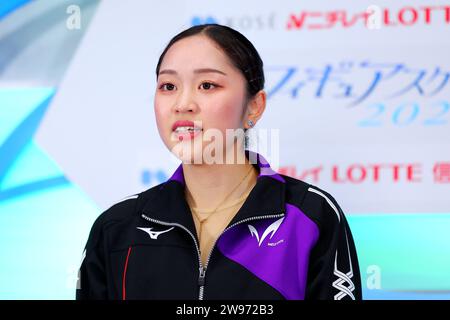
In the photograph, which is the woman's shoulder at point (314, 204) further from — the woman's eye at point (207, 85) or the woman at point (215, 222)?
the woman's eye at point (207, 85)

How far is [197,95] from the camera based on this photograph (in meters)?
1.17

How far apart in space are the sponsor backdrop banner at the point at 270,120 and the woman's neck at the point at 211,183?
481mm

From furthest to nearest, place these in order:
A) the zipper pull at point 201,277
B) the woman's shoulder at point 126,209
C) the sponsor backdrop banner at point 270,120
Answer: the sponsor backdrop banner at point 270,120 < the woman's shoulder at point 126,209 < the zipper pull at point 201,277

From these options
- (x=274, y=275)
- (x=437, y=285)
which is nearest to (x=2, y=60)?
(x=274, y=275)

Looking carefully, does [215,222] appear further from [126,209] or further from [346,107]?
[346,107]

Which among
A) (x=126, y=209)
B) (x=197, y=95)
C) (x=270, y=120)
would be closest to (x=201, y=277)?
(x=126, y=209)

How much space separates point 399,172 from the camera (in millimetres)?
1747

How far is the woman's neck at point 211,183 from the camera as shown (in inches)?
48.1

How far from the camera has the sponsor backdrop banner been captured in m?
1.75

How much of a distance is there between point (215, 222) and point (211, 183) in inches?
3.3

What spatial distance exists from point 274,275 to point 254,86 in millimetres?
407

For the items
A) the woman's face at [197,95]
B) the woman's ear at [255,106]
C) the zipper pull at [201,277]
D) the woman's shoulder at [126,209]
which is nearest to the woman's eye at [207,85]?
the woman's face at [197,95]
